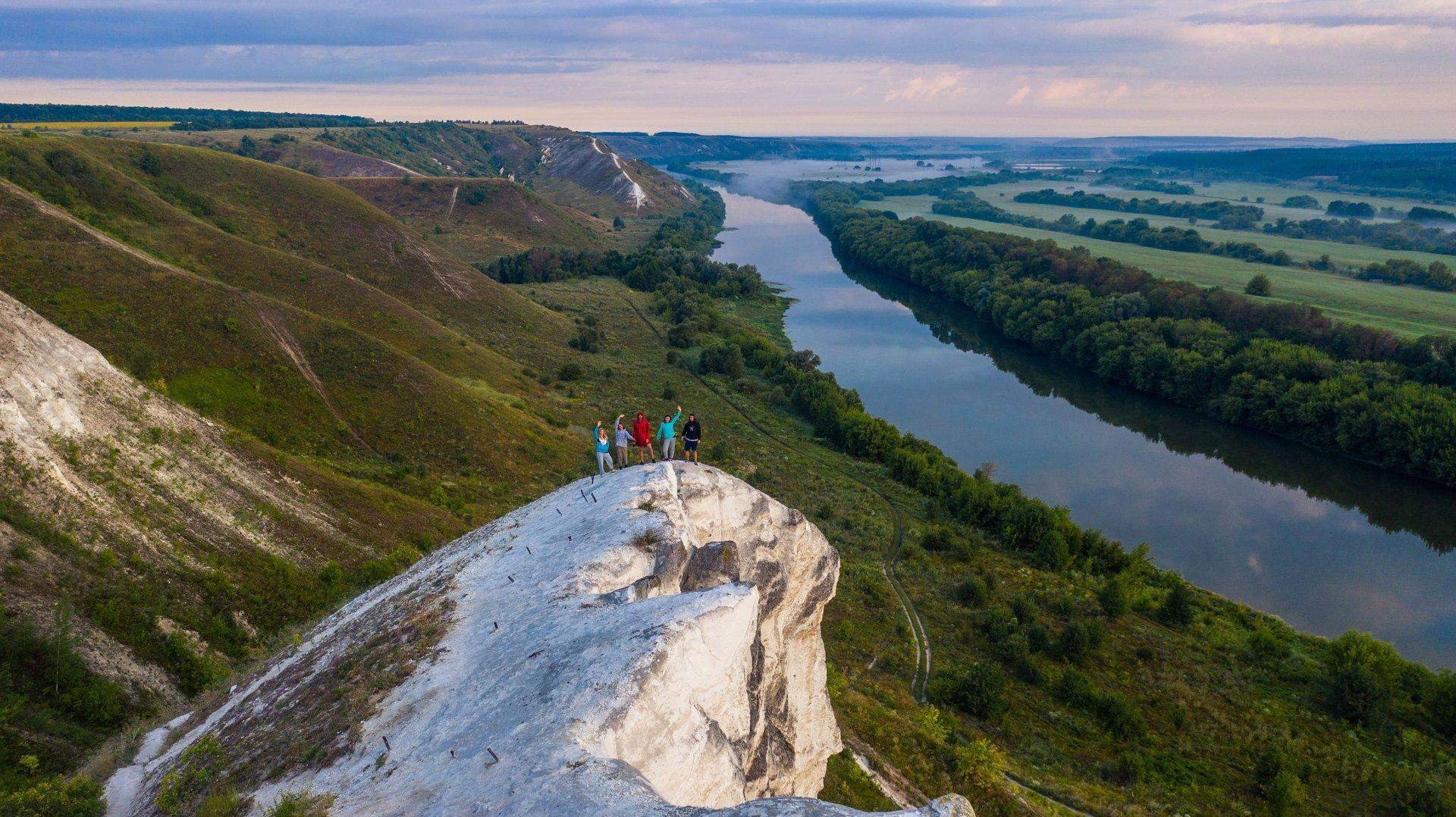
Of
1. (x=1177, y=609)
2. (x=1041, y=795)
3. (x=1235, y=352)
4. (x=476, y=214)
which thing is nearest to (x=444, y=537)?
(x=1041, y=795)

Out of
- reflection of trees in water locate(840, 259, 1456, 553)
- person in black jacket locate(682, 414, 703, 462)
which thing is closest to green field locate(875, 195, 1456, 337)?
reflection of trees in water locate(840, 259, 1456, 553)

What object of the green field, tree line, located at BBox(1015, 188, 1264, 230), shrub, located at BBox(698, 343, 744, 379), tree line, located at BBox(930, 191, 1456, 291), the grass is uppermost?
tree line, located at BBox(1015, 188, 1264, 230)

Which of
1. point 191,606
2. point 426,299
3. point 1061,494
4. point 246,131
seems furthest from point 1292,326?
point 246,131

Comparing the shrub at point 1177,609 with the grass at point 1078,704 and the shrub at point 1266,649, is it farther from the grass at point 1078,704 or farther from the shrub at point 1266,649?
the shrub at point 1266,649

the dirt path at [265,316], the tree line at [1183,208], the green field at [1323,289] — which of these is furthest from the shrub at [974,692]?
the tree line at [1183,208]

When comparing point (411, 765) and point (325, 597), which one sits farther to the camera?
point (325, 597)

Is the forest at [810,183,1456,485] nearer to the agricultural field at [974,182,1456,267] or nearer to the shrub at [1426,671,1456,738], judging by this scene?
the shrub at [1426,671,1456,738]

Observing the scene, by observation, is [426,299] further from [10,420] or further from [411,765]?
[411,765]
